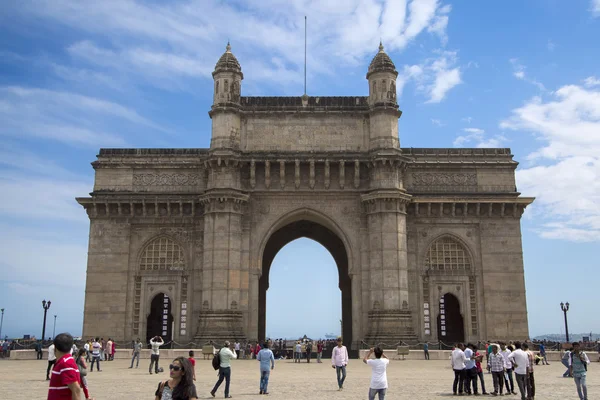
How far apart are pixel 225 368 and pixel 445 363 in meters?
17.0

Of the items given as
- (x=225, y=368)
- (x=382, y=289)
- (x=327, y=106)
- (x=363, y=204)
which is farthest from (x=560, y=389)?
(x=327, y=106)

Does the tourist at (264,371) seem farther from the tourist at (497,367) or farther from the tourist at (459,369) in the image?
the tourist at (497,367)

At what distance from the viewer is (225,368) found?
17.0 metres

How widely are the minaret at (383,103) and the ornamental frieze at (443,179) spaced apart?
114 inches

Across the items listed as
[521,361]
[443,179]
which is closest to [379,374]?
[521,361]

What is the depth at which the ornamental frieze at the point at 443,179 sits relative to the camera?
3934 cm

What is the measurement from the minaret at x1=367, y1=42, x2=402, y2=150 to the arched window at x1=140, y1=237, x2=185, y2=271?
13621 millimetres

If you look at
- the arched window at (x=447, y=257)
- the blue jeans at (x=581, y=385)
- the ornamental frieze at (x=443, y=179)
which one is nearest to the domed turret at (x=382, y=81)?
the ornamental frieze at (x=443, y=179)

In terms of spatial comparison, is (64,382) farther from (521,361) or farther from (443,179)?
(443,179)

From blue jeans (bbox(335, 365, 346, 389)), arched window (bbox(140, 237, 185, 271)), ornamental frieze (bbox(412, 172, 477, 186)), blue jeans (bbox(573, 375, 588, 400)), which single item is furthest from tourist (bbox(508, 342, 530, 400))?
arched window (bbox(140, 237, 185, 271))

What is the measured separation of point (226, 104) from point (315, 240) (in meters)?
12.9

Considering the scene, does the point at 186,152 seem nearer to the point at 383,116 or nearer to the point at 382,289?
the point at 383,116

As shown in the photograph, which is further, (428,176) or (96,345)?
(428,176)

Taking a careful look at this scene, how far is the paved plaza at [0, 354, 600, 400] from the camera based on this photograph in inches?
679
